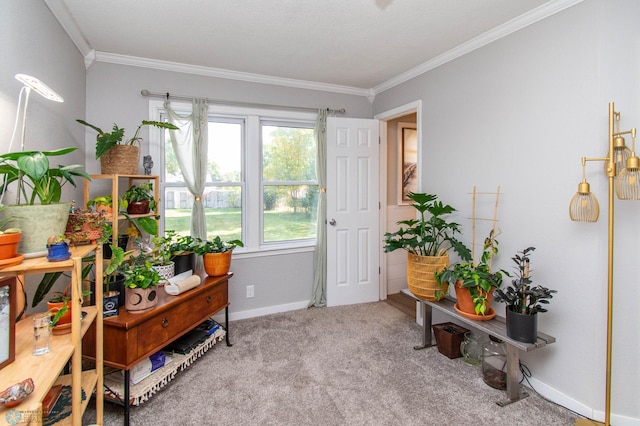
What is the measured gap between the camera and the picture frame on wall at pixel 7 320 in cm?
108

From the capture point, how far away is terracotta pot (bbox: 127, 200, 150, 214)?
8.10 ft

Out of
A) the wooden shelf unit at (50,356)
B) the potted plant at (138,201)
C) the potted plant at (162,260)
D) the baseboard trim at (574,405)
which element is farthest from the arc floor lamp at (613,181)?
the potted plant at (138,201)

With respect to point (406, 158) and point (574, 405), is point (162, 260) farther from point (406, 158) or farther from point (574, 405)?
point (406, 158)

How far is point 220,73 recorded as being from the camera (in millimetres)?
3176

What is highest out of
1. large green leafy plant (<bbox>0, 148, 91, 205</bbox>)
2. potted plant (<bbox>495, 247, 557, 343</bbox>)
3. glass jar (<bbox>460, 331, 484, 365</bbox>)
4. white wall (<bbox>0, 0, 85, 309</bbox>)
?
white wall (<bbox>0, 0, 85, 309</bbox>)

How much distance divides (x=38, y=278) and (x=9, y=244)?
0.91 meters

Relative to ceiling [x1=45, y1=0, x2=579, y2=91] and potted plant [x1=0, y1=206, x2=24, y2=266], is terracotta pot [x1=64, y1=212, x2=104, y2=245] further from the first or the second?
ceiling [x1=45, y1=0, x2=579, y2=91]

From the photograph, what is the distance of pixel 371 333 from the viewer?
9.86 ft

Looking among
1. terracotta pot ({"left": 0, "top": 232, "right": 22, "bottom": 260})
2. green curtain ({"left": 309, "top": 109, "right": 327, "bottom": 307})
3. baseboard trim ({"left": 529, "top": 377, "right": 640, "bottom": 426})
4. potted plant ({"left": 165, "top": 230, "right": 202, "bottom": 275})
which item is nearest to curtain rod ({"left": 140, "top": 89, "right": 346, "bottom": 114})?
green curtain ({"left": 309, "top": 109, "right": 327, "bottom": 307})

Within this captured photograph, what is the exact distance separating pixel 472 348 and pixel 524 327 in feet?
2.41

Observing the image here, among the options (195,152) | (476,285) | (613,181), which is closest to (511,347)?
(476,285)

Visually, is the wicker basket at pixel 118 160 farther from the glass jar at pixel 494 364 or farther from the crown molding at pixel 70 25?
the glass jar at pixel 494 364

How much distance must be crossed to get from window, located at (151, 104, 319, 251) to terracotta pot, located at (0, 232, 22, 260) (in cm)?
197

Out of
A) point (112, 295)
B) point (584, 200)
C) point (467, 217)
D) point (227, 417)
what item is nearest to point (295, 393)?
point (227, 417)
